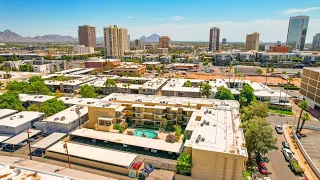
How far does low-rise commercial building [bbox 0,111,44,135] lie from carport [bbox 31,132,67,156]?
662cm

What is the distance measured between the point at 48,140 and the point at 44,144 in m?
1.48

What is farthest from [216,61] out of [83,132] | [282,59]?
[83,132]

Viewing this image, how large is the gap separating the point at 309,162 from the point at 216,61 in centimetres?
12762

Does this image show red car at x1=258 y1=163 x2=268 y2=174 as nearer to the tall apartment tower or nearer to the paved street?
the paved street

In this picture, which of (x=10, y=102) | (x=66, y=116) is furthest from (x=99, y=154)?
(x=10, y=102)

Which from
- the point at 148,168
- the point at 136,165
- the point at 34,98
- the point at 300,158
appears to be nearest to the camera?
the point at 136,165

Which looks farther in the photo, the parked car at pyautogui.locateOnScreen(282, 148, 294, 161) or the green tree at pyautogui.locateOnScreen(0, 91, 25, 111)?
the green tree at pyautogui.locateOnScreen(0, 91, 25, 111)

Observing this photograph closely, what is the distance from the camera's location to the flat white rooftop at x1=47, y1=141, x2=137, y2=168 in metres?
30.6

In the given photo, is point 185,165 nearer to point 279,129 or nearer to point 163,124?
point 163,124

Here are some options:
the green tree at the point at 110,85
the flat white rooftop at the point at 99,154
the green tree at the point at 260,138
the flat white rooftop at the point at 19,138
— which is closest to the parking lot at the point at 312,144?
the green tree at the point at 260,138

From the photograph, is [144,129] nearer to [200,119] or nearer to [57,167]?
[200,119]

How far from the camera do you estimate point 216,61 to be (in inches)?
6083

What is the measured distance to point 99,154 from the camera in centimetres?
3234

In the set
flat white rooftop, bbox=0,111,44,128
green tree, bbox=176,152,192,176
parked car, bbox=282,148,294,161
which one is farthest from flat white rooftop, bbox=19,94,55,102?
parked car, bbox=282,148,294,161
